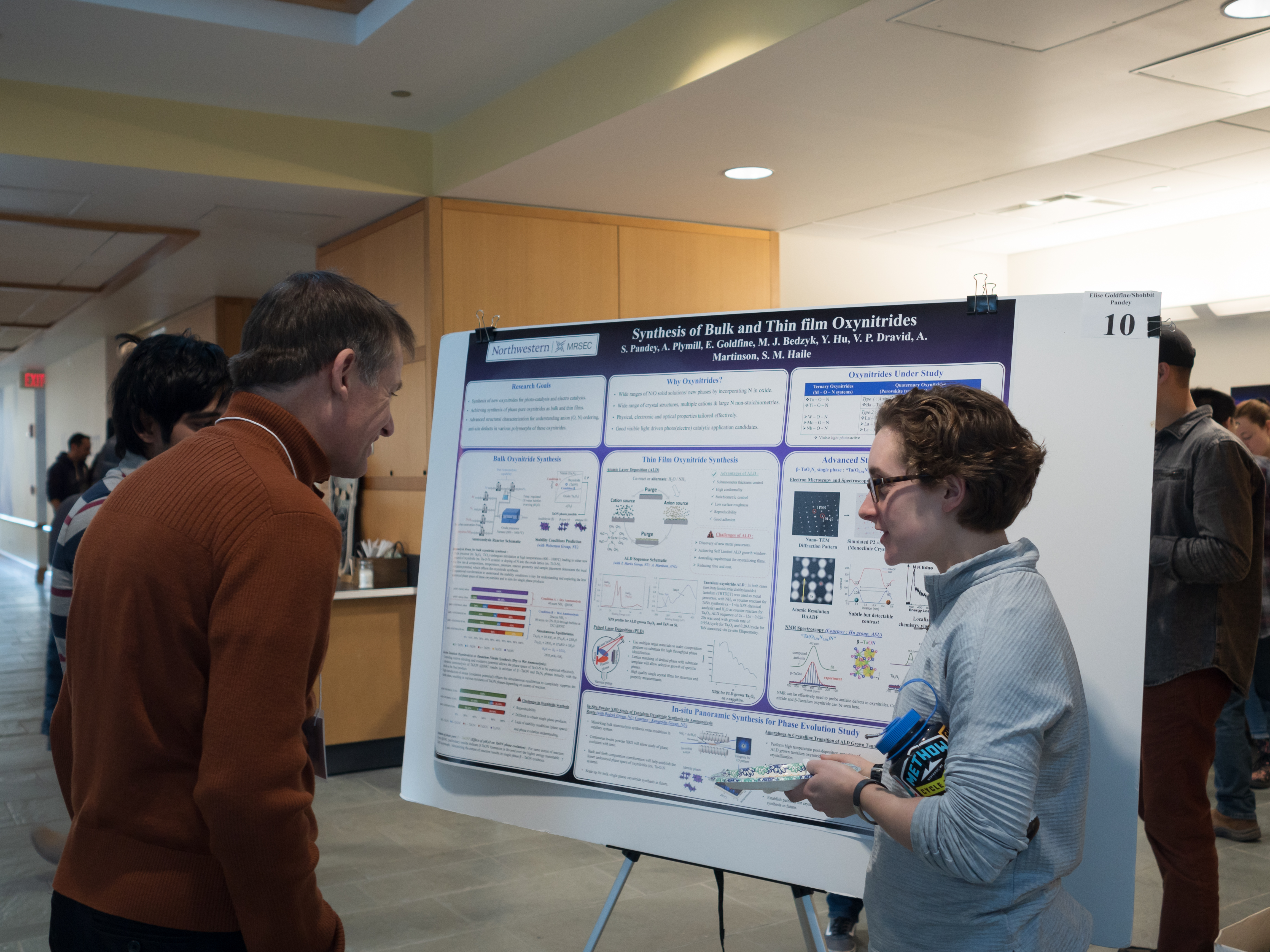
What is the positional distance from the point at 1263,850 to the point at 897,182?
3.29 meters

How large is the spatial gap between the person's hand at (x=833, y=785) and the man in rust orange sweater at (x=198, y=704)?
0.68m

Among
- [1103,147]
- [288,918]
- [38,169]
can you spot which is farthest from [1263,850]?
[38,169]

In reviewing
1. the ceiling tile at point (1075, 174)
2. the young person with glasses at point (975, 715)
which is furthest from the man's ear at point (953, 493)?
the ceiling tile at point (1075, 174)

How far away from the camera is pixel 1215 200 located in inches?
243

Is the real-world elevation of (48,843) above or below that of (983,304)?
below

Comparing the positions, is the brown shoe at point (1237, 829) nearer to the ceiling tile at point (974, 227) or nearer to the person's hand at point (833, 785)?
the person's hand at point (833, 785)

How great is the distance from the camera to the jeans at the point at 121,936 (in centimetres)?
118

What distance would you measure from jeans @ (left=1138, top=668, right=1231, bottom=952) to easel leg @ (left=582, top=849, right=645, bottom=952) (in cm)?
125

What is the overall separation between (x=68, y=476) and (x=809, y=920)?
10.5 meters

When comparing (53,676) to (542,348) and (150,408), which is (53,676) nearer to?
(150,408)

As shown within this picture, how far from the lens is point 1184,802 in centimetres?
246

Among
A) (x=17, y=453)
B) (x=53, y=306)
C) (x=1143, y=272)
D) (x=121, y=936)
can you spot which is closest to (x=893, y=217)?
(x=1143, y=272)

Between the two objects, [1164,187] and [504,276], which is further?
[1164,187]

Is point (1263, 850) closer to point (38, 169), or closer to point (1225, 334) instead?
point (1225, 334)
